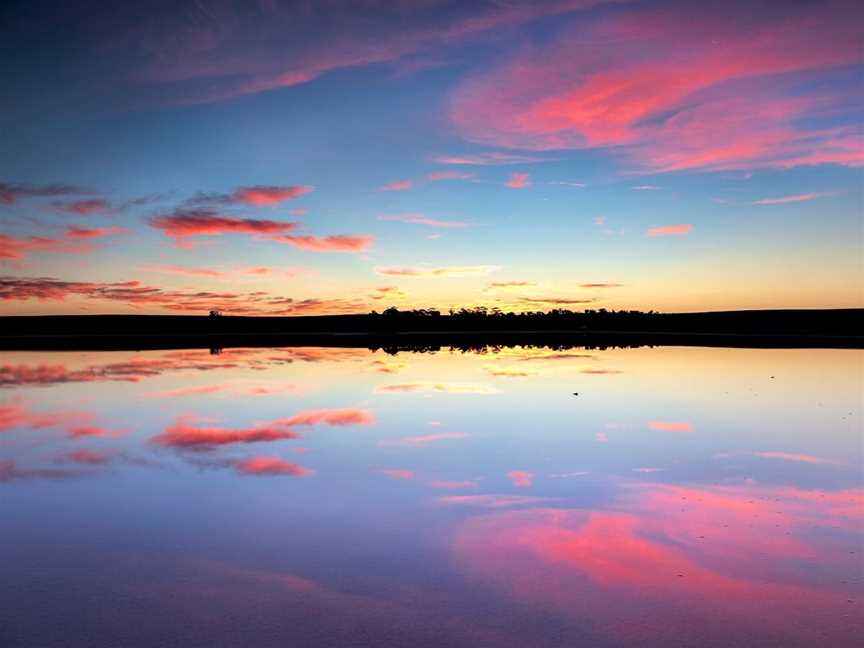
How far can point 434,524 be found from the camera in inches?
344

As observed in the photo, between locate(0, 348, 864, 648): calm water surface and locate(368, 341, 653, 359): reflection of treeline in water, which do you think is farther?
locate(368, 341, 653, 359): reflection of treeline in water

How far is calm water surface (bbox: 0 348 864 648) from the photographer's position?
6016mm

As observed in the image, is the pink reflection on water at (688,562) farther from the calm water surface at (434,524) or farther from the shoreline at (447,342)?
the shoreline at (447,342)

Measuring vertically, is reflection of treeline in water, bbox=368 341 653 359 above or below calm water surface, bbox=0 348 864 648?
above

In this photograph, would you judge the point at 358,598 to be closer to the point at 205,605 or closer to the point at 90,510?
the point at 205,605

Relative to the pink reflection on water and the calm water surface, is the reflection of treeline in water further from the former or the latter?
the pink reflection on water

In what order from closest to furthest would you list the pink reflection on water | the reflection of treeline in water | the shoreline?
the pink reflection on water < the reflection of treeline in water < the shoreline

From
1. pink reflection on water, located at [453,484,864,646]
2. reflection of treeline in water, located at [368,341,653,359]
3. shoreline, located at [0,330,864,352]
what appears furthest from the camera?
shoreline, located at [0,330,864,352]

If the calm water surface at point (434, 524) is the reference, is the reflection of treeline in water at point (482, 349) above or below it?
above

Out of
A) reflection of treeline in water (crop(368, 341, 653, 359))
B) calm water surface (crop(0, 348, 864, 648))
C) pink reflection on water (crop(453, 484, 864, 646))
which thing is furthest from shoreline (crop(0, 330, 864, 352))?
pink reflection on water (crop(453, 484, 864, 646))

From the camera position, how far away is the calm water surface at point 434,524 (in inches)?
237

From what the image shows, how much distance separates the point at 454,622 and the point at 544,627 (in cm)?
78

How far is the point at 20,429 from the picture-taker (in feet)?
52.3

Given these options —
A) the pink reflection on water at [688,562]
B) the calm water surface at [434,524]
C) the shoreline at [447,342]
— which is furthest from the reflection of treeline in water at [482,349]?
the pink reflection on water at [688,562]
